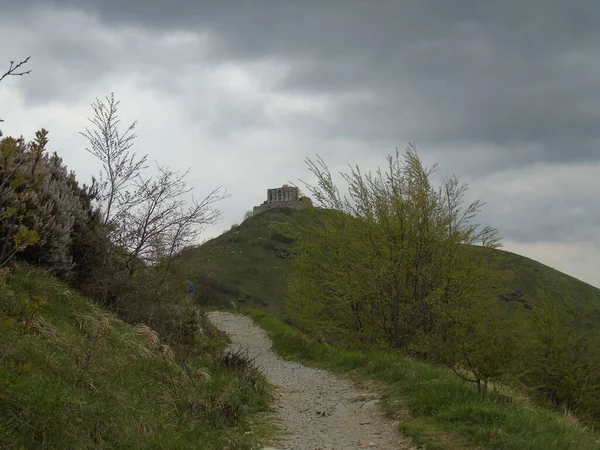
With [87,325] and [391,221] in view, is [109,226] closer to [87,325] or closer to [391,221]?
[87,325]

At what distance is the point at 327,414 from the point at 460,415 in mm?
2212

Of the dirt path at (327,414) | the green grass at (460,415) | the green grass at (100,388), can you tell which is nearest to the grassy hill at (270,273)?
the dirt path at (327,414)

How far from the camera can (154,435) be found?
15.0 ft

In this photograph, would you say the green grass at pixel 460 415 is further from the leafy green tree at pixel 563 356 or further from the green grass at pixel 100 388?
the leafy green tree at pixel 563 356

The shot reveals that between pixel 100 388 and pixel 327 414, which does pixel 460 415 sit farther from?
pixel 100 388

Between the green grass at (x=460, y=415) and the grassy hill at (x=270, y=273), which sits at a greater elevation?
the grassy hill at (x=270, y=273)

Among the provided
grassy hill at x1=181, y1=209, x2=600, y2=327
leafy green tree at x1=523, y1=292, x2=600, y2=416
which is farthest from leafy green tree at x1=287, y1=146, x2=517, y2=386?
leafy green tree at x1=523, y1=292, x2=600, y2=416

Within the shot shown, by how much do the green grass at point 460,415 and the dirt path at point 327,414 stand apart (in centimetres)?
29

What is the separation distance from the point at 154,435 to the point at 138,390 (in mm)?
1276

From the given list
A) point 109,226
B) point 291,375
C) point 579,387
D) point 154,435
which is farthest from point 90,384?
point 579,387

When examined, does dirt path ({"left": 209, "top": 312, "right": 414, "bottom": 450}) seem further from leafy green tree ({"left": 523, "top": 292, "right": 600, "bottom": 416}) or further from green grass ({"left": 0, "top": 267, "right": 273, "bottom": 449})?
leafy green tree ({"left": 523, "top": 292, "right": 600, "bottom": 416})

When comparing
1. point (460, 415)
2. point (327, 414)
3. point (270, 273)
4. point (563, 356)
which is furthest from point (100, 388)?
point (270, 273)

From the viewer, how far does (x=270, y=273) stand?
80250 millimetres

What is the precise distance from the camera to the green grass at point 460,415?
5246 mm
